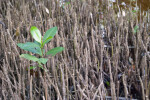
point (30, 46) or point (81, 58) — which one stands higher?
point (30, 46)

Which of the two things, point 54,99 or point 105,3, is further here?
point 105,3

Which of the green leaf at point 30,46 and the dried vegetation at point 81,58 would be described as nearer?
the green leaf at point 30,46

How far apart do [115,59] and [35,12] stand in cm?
151

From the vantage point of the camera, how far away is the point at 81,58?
1.33 metres

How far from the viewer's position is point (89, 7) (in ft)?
7.59

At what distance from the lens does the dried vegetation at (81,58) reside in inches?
40.7

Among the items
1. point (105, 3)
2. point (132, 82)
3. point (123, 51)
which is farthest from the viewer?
point (105, 3)

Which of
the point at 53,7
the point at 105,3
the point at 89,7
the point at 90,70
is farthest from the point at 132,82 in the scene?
the point at 105,3

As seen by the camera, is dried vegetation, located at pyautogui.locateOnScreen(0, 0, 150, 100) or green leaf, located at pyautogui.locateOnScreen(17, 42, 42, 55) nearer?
green leaf, located at pyautogui.locateOnScreen(17, 42, 42, 55)

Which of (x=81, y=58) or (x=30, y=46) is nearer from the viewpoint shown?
(x=30, y=46)

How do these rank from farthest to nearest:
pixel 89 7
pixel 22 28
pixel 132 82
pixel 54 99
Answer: pixel 89 7 < pixel 22 28 < pixel 132 82 < pixel 54 99

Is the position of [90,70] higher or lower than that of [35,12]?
lower

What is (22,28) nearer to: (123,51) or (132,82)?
(123,51)

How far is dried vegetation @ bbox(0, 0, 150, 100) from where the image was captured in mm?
1034
